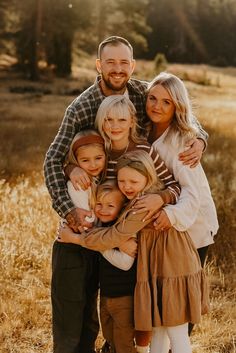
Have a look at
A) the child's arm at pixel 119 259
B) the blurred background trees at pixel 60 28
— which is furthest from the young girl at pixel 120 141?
the blurred background trees at pixel 60 28

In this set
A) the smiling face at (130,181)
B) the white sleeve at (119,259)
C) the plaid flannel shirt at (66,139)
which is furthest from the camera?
the plaid flannel shirt at (66,139)

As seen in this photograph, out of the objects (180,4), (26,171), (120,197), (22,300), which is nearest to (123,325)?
(120,197)

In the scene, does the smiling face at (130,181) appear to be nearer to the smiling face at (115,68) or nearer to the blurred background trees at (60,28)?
the smiling face at (115,68)

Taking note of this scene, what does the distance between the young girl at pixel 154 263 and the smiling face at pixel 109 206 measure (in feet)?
0.22

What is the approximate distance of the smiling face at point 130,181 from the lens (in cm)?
320

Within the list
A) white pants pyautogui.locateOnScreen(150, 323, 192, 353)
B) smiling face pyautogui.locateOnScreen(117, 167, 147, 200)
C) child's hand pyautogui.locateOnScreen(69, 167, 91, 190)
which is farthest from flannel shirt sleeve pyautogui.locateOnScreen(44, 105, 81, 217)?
white pants pyautogui.locateOnScreen(150, 323, 192, 353)

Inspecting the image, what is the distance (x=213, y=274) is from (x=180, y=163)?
7.72ft

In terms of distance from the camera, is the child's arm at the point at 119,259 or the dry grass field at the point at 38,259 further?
the dry grass field at the point at 38,259

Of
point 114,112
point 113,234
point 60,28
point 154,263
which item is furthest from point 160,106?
point 60,28

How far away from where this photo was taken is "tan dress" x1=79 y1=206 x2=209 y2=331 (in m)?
3.24

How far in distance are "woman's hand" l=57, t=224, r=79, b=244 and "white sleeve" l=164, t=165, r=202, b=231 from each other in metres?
0.57

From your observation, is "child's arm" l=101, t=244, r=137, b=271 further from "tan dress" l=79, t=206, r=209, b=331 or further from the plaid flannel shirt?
the plaid flannel shirt

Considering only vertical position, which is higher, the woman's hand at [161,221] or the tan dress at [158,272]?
the woman's hand at [161,221]

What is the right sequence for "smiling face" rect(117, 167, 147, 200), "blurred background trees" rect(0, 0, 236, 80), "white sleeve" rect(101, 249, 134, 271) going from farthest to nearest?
"blurred background trees" rect(0, 0, 236, 80), "white sleeve" rect(101, 249, 134, 271), "smiling face" rect(117, 167, 147, 200)
